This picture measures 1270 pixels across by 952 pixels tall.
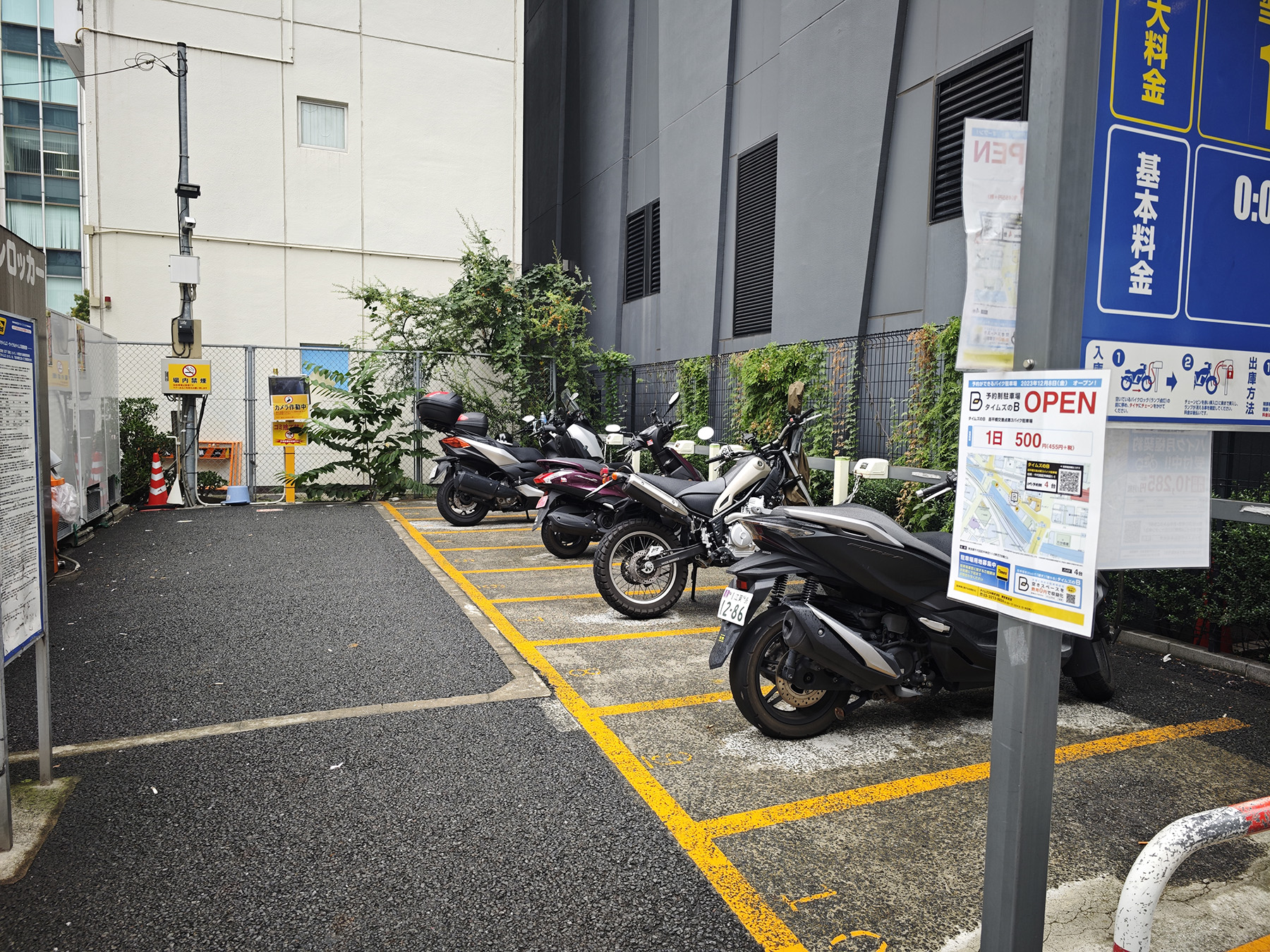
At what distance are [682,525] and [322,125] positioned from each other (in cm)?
1197

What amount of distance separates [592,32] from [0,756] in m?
17.3

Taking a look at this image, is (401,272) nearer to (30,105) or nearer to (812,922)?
(812,922)

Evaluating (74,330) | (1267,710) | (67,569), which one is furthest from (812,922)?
(74,330)

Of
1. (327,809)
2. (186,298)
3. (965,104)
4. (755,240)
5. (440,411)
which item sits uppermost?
(965,104)

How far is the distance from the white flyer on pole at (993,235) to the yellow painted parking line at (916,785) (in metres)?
1.64

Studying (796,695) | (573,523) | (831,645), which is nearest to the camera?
(831,645)

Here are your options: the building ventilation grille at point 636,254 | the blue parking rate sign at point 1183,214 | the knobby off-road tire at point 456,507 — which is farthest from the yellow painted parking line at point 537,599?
the building ventilation grille at point 636,254

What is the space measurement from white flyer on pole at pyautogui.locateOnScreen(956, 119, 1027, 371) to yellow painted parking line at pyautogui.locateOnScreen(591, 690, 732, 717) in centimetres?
264

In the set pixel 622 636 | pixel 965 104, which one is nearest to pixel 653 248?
pixel 965 104

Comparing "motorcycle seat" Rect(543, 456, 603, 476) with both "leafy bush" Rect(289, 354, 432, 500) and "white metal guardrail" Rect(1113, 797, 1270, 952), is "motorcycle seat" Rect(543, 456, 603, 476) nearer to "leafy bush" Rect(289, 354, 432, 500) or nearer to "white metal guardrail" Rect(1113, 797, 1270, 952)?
"leafy bush" Rect(289, 354, 432, 500)

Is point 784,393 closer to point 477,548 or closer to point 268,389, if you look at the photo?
point 477,548

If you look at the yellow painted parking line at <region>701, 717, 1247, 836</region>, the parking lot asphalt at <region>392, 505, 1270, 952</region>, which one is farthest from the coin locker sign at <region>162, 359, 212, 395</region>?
the yellow painted parking line at <region>701, 717, 1247, 836</region>

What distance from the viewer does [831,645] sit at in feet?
11.1

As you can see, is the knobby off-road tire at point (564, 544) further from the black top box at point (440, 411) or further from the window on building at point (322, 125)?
the window on building at point (322, 125)
